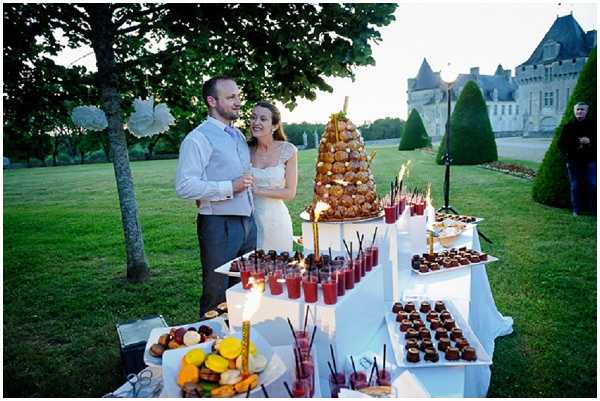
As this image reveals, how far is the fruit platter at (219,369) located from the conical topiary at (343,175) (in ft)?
4.74

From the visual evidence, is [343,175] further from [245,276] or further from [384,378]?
[384,378]

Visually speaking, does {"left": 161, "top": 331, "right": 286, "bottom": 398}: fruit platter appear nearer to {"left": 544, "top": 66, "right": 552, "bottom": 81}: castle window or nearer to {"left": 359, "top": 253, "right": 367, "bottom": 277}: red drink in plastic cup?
{"left": 359, "top": 253, "right": 367, "bottom": 277}: red drink in plastic cup

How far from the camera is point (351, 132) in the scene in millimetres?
3240

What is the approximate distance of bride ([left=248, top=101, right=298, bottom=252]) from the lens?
4.23 meters

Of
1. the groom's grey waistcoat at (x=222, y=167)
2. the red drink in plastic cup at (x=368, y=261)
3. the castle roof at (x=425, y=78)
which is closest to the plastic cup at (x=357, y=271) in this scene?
the red drink in plastic cup at (x=368, y=261)

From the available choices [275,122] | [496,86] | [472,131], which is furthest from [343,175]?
[496,86]

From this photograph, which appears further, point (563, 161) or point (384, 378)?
point (563, 161)

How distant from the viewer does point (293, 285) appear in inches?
87.4

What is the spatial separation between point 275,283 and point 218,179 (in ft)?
4.86

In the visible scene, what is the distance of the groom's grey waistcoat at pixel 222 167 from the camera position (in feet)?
11.4

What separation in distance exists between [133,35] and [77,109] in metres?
1.25

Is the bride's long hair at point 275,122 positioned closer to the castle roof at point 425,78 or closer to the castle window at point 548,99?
the castle window at point 548,99

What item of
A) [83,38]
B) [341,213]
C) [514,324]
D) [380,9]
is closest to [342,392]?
[341,213]

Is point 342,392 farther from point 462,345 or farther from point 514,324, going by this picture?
point 514,324
